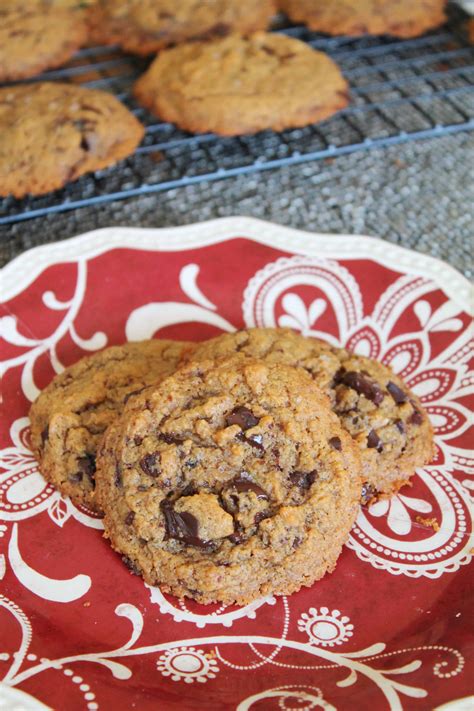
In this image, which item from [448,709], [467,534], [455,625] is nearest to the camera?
[448,709]

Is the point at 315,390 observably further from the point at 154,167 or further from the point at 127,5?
the point at 127,5

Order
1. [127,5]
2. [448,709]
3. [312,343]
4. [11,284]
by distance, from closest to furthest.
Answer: [448,709] < [312,343] < [11,284] < [127,5]

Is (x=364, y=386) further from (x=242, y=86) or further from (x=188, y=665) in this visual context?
(x=242, y=86)

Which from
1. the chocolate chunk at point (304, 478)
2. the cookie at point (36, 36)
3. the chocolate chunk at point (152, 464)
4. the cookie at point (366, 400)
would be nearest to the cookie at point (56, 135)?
the cookie at point (36, 36)

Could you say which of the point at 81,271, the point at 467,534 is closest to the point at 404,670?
the point at 467,534

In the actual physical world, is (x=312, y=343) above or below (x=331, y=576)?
above

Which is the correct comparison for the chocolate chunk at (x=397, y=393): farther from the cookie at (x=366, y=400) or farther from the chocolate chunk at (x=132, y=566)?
the chocolate chunk at (x=132, y=566)
